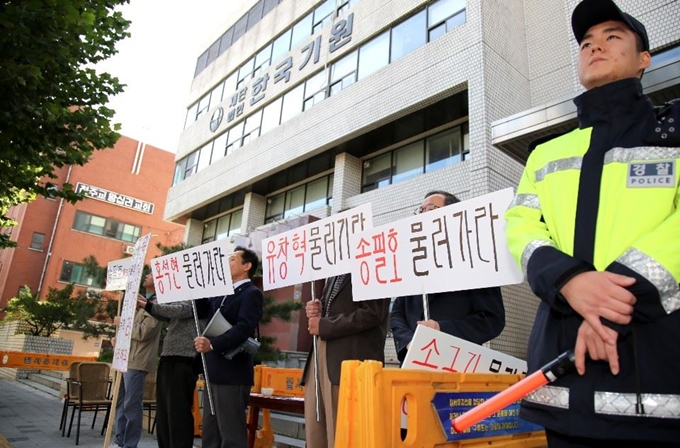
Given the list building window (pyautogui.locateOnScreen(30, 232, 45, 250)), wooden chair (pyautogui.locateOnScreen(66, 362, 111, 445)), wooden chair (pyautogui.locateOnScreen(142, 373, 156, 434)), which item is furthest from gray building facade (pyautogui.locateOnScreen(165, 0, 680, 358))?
building window (pyautogui.locateOnScreen(30, 232, 45, 250))

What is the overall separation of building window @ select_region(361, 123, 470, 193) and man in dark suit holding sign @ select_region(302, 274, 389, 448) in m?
9.38

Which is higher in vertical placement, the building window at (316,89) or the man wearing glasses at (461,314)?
the building window at (316,89)

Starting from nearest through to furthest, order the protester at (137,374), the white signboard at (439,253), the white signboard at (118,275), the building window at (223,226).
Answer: the white signboard at (439,253) < the protester at (137,374) < the white signboard at (118,275) < the building window at (223,226)

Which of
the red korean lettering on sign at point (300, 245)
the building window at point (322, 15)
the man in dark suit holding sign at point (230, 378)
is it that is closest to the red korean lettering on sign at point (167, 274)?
the man in dark suit holding sign at point (230, 378)

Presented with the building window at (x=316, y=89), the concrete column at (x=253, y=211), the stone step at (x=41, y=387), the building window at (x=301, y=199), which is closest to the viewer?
the stone step at (x=41, y=387)

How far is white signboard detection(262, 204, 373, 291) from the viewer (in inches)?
135

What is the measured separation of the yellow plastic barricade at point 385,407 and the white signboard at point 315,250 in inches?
53.8

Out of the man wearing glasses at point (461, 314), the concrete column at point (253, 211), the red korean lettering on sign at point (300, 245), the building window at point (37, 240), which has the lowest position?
the man wearing glasses at point (461, 314)

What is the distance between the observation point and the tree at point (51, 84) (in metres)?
5.40

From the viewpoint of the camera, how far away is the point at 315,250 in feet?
12.2

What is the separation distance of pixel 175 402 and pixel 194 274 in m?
1.24

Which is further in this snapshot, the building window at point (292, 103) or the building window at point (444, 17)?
the building window at point (292, 103)

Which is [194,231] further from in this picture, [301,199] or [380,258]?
[380,258]

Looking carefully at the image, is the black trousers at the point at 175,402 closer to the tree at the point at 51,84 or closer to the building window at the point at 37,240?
the tree at the point at 51,84
